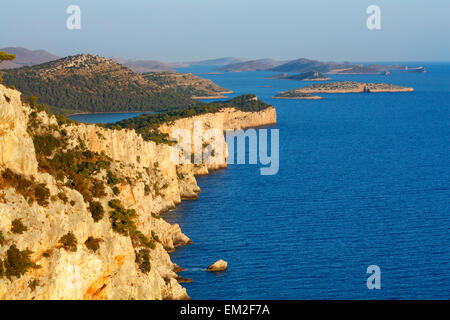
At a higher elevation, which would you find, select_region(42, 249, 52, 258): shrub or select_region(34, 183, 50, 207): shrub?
select_region(34, 183, 50, 207): shrub

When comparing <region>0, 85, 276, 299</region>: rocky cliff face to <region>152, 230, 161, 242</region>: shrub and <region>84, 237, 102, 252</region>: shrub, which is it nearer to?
<region>84, 237, 102, 252</region>: shrub

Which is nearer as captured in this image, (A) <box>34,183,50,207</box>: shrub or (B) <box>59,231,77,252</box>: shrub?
(A) <box>34,183,50,207</box>: shrub

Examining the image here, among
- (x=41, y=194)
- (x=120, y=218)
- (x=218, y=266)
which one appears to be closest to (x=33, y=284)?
(x=41, y=194)

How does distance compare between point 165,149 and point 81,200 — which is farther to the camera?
point 165,149

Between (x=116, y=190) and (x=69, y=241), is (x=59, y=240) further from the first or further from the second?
(x=116, y=190)

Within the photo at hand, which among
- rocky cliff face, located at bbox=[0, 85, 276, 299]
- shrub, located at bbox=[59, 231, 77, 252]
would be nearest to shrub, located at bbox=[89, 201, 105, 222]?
rocky cliff face, located at bbox=[0, 85, 276, 299]
